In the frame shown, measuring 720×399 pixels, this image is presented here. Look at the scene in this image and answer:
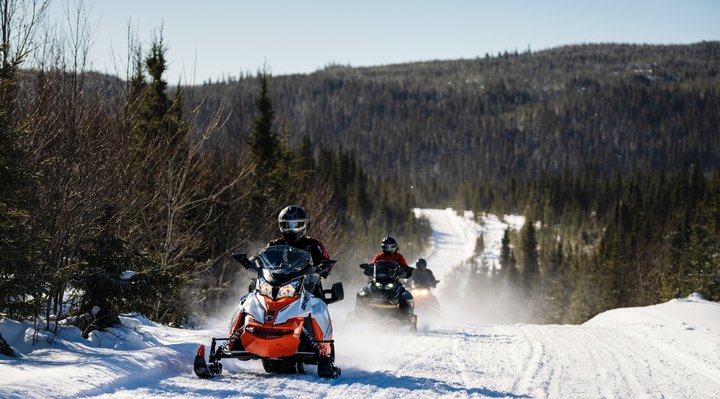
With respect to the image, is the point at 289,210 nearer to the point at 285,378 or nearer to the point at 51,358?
the point at 285,378

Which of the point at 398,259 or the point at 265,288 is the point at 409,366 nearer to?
the point at 265,288

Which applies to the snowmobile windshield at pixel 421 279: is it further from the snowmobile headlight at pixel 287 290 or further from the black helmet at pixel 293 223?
the snowmobile headlight at pixel 287 290

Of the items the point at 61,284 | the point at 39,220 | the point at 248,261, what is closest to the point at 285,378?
the point at 248,261

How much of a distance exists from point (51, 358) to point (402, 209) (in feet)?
461

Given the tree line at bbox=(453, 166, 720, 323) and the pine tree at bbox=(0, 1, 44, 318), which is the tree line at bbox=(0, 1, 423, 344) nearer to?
the pine tree at bbox=(0, 1, 44, 318)

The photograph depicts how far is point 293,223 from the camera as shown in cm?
984

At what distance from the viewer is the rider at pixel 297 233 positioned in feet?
32.3

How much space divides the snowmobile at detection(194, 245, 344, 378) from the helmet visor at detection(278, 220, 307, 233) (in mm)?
613

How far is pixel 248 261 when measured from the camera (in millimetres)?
9336

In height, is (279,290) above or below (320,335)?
above

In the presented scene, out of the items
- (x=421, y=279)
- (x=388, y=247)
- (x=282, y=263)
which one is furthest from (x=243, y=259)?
(x=421, y=279)

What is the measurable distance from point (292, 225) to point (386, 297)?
6382 mm

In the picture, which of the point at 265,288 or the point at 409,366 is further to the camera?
the point at 409,366

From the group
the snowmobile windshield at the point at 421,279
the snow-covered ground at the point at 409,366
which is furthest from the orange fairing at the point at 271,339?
the snowmobile windshield at the point at 421,279
